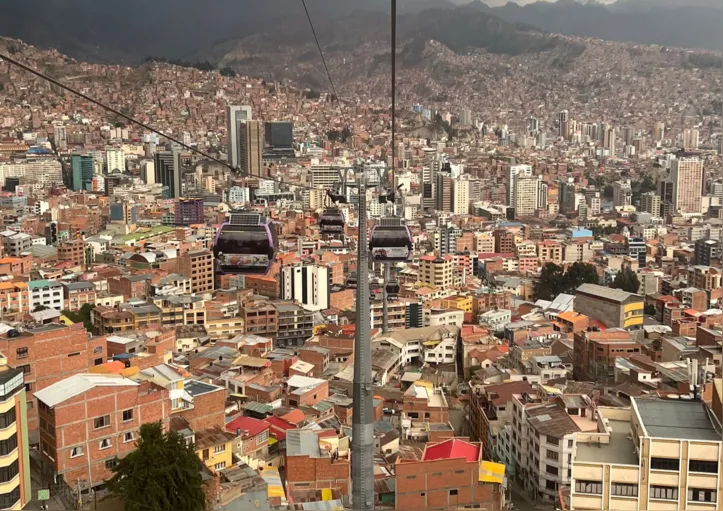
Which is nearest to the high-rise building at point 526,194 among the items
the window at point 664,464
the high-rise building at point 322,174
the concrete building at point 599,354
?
the high-rise building at point 322,174

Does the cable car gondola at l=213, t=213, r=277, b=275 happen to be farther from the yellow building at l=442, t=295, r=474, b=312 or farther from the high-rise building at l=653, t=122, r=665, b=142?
the high-rise building at l=653, t=122, r=665, b=142

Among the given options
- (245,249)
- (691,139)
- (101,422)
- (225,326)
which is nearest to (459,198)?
(691,139)

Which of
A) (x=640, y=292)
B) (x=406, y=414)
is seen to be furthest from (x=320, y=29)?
(x=406, y=414)

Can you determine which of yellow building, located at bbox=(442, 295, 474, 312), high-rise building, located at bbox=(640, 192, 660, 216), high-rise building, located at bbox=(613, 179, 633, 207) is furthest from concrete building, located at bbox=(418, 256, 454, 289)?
high-rise building, located at bbox=(613, 179, 633, 207)

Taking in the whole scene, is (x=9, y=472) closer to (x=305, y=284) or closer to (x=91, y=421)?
(x=91, y=421)

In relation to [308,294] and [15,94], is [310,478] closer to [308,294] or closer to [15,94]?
[308,294]

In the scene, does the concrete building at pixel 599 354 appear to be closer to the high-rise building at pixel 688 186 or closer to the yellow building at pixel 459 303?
the yellow building at pixel 459 303

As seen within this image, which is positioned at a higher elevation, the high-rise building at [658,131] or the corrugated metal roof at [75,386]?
the high-rise building at [658,131]
